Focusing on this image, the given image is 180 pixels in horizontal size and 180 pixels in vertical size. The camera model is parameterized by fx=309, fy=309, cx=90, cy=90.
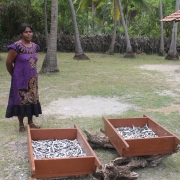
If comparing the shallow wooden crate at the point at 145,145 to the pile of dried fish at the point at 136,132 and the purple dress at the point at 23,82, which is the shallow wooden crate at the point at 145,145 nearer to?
the pile of dried fish at the point at 136,132

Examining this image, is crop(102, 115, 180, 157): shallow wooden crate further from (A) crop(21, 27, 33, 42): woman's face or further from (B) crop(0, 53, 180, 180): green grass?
(A) crop(21, 27, 33, 42): woman's face

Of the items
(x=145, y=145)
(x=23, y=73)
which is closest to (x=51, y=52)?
(x=23, y=73)

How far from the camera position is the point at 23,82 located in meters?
4.77

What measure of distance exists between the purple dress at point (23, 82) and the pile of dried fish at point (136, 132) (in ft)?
4.89

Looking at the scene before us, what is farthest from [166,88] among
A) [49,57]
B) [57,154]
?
[57,154]

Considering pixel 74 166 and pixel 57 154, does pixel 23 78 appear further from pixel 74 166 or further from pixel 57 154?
pixel 74 166

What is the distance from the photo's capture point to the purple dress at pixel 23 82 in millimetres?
4698

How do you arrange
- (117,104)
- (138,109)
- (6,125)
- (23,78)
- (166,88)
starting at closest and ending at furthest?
(23,78)
(6,125)
(138,109)
(117,104)
(166,88)

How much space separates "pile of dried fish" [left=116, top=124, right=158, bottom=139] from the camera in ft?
14.0

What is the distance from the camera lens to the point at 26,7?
22266mm

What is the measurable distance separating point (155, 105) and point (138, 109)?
54 cm

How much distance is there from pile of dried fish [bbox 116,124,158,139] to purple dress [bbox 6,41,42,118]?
149 cm

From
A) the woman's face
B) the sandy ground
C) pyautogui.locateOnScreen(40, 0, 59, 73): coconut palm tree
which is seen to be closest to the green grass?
the sandy ground

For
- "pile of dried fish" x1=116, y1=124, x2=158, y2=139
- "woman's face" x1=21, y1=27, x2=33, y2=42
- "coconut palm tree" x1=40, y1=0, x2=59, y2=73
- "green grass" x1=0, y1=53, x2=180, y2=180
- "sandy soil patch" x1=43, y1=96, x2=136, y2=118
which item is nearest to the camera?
"green grass" x1=0, y1=53, x2=180, y2=180
